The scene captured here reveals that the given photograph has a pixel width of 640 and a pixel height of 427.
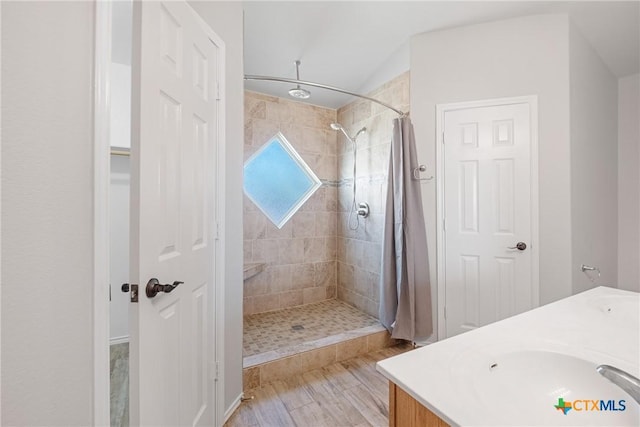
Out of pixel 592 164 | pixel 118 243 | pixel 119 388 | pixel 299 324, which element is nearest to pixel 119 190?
pixel 118 243

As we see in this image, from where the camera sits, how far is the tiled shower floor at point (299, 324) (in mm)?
2377

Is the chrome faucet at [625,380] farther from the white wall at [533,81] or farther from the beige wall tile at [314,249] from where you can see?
the beige wall tile at [314,249]

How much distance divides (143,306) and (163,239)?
0.24 meters

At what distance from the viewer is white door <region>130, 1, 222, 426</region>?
3.03ft

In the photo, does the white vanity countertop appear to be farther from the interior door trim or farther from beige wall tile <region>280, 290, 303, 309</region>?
beige wall tile <region>280, 290, 303, 309</region>

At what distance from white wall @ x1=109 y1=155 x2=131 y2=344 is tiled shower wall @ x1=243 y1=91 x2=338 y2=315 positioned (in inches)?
43.6

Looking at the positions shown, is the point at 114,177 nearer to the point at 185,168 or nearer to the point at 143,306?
the point at 185,168

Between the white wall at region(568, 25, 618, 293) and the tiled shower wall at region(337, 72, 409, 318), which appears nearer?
the white wall at region(568, 25, 618, 293)

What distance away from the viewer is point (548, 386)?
77cm

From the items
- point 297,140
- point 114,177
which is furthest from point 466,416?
point 297,140

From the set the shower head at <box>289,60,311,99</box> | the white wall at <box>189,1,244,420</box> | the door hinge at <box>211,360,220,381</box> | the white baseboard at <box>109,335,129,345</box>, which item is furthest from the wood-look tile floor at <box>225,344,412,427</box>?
the shower head at <box>289,60,311,99</box>

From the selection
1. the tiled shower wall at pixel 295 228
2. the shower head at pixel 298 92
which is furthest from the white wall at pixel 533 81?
the tiled shower wall at pixel 295 228

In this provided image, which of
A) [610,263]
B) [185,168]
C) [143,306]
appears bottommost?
[610,263]

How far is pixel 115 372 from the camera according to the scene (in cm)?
198
